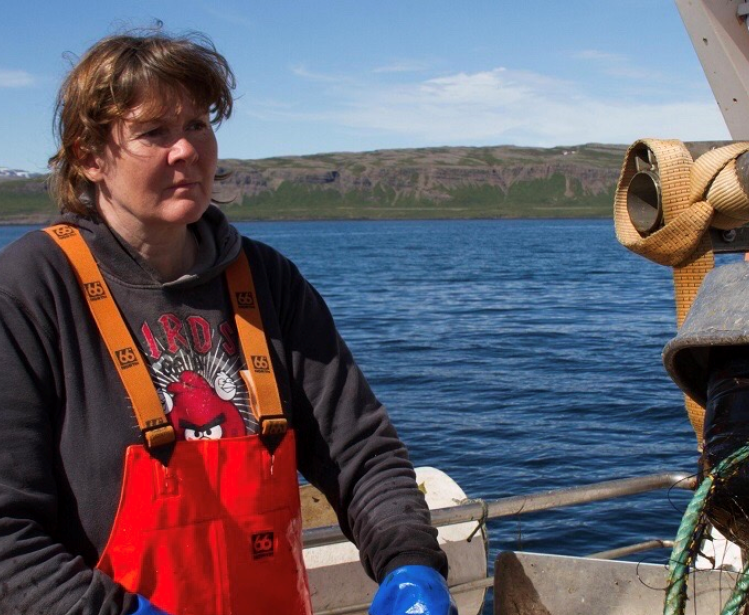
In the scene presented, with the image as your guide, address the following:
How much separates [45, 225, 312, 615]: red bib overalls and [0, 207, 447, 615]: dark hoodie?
0.12ft

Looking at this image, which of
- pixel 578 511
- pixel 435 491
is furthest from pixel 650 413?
pixel 435 491

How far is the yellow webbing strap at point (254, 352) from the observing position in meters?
2.23

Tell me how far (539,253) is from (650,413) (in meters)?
72.3

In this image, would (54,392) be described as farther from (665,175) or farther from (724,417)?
(665,175)

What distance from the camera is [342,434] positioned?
2.36 metres

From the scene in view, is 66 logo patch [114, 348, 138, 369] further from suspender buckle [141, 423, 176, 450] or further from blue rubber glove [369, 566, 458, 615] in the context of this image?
blue rubber glove [369, 566, 458, 615]

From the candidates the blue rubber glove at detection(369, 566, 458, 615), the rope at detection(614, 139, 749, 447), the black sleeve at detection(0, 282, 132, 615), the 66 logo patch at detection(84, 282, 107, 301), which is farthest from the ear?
the rope at detection(614, 139, 749, 447)

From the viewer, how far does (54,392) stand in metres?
2.01

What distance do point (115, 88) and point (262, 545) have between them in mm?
1064

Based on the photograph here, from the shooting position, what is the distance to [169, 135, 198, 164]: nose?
2.15 meters

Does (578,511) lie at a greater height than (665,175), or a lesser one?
lesser

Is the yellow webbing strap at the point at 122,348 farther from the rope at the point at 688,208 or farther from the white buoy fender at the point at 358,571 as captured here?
the white buoy fender at the point at 358,571

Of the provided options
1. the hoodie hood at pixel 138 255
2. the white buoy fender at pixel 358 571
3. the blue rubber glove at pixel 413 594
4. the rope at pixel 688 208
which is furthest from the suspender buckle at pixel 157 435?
the white buoy fender at pixel 358 571

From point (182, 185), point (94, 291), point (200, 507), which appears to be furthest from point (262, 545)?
point (182, 185)
